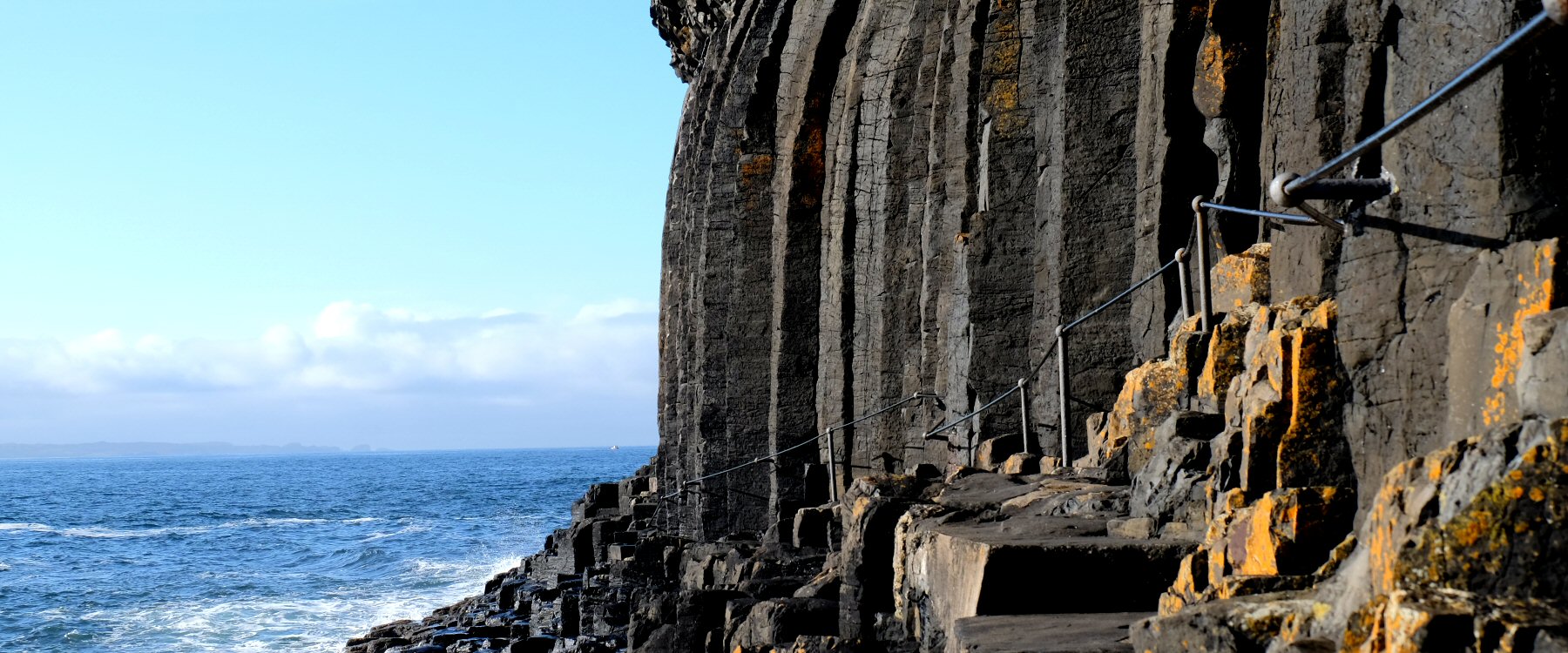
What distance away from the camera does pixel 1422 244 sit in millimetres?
4859

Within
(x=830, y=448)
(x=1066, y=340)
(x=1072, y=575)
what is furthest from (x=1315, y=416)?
(x=830, y=448)

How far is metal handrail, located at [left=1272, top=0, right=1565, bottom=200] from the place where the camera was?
3.36 m

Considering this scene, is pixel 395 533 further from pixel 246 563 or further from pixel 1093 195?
pixel 1093 195

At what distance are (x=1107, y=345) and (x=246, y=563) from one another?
3651cm

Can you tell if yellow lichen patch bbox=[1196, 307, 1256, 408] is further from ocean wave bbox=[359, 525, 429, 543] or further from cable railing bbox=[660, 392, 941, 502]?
ocean wave bbox=[359, 525, 429, 543]

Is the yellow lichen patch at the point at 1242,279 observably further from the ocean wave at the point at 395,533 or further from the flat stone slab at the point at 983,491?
the ocean wave at the point at 395,533

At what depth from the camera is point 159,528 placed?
5994 centimetres

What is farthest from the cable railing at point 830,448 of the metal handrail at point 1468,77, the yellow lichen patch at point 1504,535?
the yellow lichen patch at point 1504,535

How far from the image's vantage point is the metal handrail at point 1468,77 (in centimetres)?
336

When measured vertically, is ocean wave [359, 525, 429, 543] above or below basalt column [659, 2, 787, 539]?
below

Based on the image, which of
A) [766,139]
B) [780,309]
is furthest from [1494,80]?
[766,139]

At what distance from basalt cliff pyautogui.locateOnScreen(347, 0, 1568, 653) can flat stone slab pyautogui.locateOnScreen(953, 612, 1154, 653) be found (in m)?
0.03

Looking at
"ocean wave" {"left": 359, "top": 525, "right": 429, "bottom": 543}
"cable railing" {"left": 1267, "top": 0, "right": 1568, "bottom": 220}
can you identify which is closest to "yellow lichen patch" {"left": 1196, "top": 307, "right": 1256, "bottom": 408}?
"cable railing" {"left": 1267, "top": 0, "right": 1568, "bottom": 220}

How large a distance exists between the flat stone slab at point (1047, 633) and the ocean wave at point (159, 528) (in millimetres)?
55473
